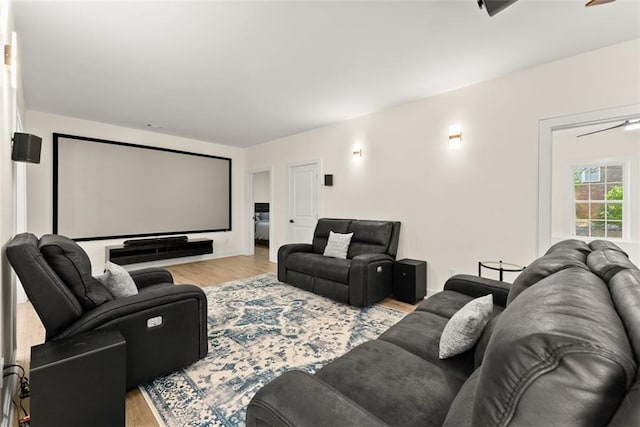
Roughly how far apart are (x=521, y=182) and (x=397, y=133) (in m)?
1.66

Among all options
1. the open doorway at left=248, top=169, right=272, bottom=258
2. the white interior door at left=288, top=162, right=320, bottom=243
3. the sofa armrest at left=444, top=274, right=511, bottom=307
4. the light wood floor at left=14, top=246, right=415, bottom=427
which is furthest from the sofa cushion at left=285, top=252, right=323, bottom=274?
the open doorway at left=248, top=169, right=272, bottom=258

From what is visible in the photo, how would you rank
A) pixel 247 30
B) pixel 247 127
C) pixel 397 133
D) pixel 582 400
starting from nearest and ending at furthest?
pixel 582 400, pixel 247 30, pixel 397 133, pixel 247 127

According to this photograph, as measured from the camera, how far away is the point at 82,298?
1.66 meters

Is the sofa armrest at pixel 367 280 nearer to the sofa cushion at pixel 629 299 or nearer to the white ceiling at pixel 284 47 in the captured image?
the white ceiling at pixel 284 47

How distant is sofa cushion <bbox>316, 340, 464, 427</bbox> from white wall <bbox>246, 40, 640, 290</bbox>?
2.43 m

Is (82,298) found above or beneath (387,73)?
beneath

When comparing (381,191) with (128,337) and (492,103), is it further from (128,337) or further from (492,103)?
(128,337)

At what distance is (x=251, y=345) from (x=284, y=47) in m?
2.61

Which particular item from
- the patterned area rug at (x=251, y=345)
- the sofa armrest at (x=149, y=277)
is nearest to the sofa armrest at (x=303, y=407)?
the patterned area rug at (x=251, y=345)

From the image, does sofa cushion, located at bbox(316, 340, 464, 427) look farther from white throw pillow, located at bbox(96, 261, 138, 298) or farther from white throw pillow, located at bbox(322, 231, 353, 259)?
white throw pillow, located at bbox(322, 231, 353, 259)

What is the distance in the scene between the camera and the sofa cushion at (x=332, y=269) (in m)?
3.32

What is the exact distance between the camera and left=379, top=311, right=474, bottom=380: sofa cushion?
1.32m

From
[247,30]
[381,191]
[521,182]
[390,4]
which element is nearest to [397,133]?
[381,191]

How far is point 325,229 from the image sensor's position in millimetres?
4504
